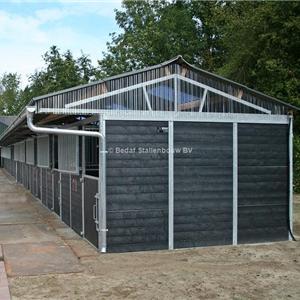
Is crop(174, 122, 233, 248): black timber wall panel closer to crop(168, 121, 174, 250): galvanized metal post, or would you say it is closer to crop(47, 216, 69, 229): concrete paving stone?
crop(168, 121, 174, 250): galvanized metal post

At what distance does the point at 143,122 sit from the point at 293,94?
489 inches

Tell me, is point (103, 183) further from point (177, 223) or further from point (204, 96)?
point (204, 96)

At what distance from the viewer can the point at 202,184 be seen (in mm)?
8039

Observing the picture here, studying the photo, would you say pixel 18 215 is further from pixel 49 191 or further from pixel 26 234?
pixel 26 234

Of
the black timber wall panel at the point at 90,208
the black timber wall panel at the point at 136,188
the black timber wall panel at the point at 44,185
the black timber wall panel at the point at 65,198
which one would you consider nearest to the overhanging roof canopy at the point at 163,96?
the black timber wall panel at the point at 136,188

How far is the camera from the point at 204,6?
3569 cm

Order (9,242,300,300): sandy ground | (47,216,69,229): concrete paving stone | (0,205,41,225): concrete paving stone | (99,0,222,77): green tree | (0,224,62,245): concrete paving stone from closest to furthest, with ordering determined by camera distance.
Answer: (9,242,300,300): sandy ground
(0,224,62,245): concrete paving stone
(47,216,69,229): concrete paving stone
(0,205,41,225): concrete paving stone
(99,0,222,77): green tree

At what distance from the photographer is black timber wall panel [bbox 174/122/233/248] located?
25.9 feet

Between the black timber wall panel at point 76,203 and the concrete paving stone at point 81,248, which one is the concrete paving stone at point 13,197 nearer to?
the black timber wall panel at point 76,203

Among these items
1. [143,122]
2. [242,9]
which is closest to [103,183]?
[143,122]

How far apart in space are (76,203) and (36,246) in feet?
5.15

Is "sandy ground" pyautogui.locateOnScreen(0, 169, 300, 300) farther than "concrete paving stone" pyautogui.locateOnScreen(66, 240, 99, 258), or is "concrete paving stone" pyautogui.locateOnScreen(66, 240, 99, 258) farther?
"concrete paving stone" pyautogui.locateOnScreen(66, 240, 99, 258)

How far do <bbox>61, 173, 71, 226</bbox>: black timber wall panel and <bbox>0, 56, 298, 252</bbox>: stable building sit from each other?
1.46 meters

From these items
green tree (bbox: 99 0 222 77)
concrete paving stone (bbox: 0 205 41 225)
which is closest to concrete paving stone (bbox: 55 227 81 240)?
concrete paving stone (bbox: 0 205 41 225)
